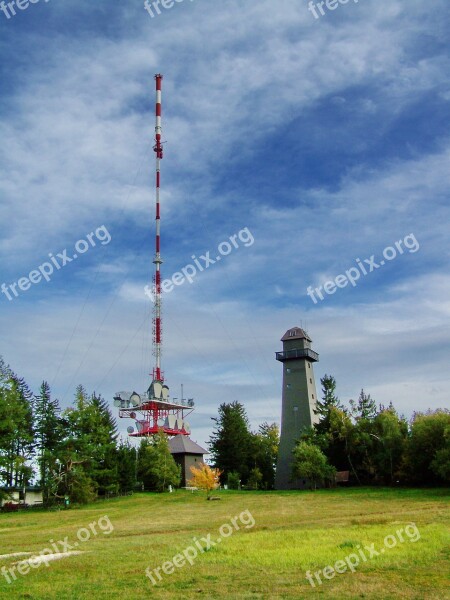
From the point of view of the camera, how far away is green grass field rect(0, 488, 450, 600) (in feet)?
51.7

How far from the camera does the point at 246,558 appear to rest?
20.6 meters

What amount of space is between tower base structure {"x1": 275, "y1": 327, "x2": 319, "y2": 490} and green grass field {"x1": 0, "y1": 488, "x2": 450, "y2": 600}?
4017cm

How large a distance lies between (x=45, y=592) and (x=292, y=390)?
6720cm

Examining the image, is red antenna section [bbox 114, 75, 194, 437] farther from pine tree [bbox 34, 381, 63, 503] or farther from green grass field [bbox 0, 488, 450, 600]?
green grass field [bbox 0, 488, 450, 600]

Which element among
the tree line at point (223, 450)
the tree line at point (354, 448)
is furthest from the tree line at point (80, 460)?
the tree line at point (354, 448)

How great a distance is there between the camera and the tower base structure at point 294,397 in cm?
7962

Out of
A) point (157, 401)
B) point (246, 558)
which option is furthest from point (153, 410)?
point (246, 558)

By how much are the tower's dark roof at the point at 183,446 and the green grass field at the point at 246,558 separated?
44.0 meters

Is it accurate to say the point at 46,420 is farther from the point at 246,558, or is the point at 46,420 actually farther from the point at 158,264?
the point at 246,558

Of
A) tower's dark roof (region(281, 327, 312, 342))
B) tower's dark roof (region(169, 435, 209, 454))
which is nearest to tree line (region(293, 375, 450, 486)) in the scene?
tower's dark roof (region(281, 327, 312, 342))

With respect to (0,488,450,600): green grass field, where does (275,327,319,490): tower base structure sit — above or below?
above

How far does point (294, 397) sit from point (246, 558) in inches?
2422

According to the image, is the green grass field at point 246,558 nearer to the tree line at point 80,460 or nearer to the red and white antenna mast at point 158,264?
the tree line at point 80,460

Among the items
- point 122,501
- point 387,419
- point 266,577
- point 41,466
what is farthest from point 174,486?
point 266,577
